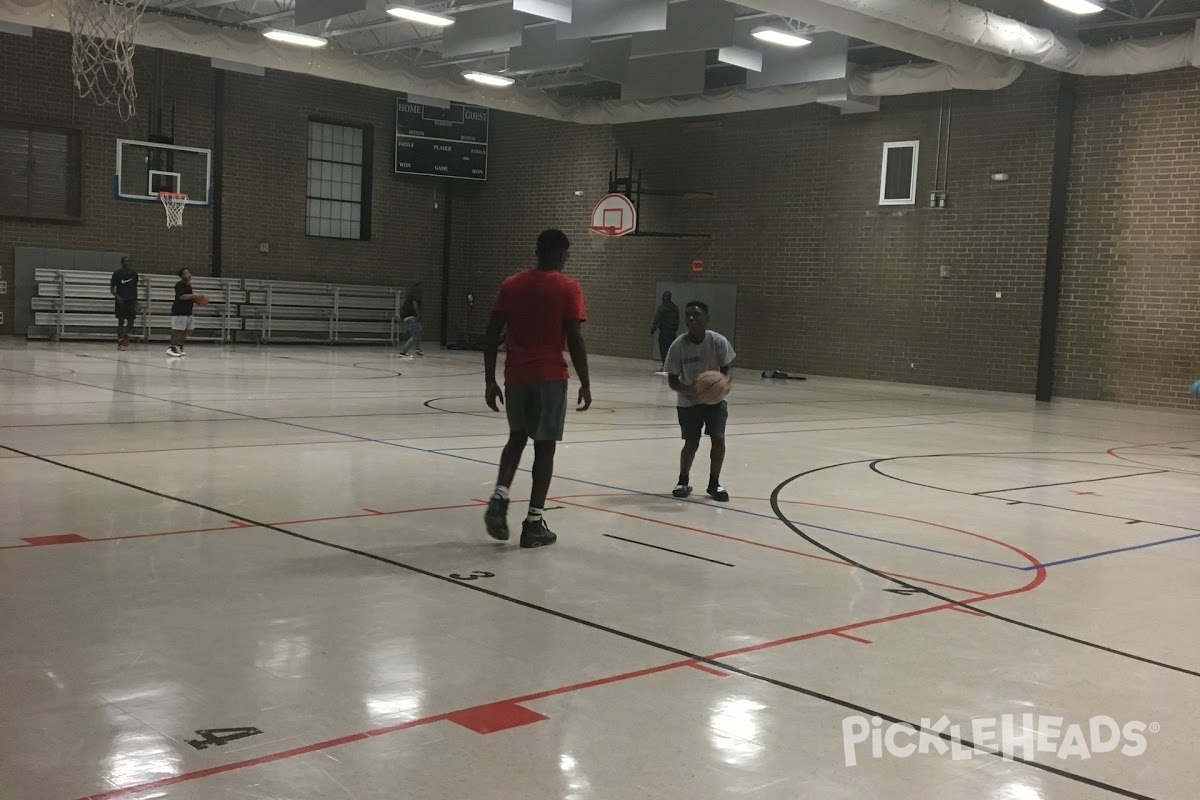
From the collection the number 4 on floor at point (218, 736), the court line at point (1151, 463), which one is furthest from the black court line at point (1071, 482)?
the number 4 on floor at point (218, 736)

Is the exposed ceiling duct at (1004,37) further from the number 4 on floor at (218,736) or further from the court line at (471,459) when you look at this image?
the number 4 on floor at (218,736)

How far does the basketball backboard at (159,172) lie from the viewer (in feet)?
81.4

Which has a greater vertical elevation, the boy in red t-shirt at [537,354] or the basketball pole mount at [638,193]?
the basketball pole mount at [638,193]

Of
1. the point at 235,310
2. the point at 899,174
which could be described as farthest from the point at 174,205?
the point at 899,174

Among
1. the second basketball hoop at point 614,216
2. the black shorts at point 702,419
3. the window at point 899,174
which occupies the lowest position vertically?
the black shorts at point 702,419

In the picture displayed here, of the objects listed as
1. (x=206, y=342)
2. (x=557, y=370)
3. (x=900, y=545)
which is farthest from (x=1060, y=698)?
(x=206, y=342)

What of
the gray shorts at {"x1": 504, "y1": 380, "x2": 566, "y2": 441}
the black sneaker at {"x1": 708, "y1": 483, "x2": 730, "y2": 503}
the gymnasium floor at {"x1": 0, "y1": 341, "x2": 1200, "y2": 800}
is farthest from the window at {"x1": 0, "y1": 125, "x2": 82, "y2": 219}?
the gray shorts at {"x1": 504, "y1": 380, "x2": 566, "y2": 441}

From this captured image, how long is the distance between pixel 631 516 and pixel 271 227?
2206 centimetres

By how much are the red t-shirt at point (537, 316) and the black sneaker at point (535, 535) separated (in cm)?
86

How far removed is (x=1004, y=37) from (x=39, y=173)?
19.4 metres

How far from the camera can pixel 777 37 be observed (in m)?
19.0

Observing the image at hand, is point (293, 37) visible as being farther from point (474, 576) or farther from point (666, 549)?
point (474, 576)

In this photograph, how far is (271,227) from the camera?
27.7 meters

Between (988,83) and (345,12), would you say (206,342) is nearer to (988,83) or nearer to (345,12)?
(345,12)
